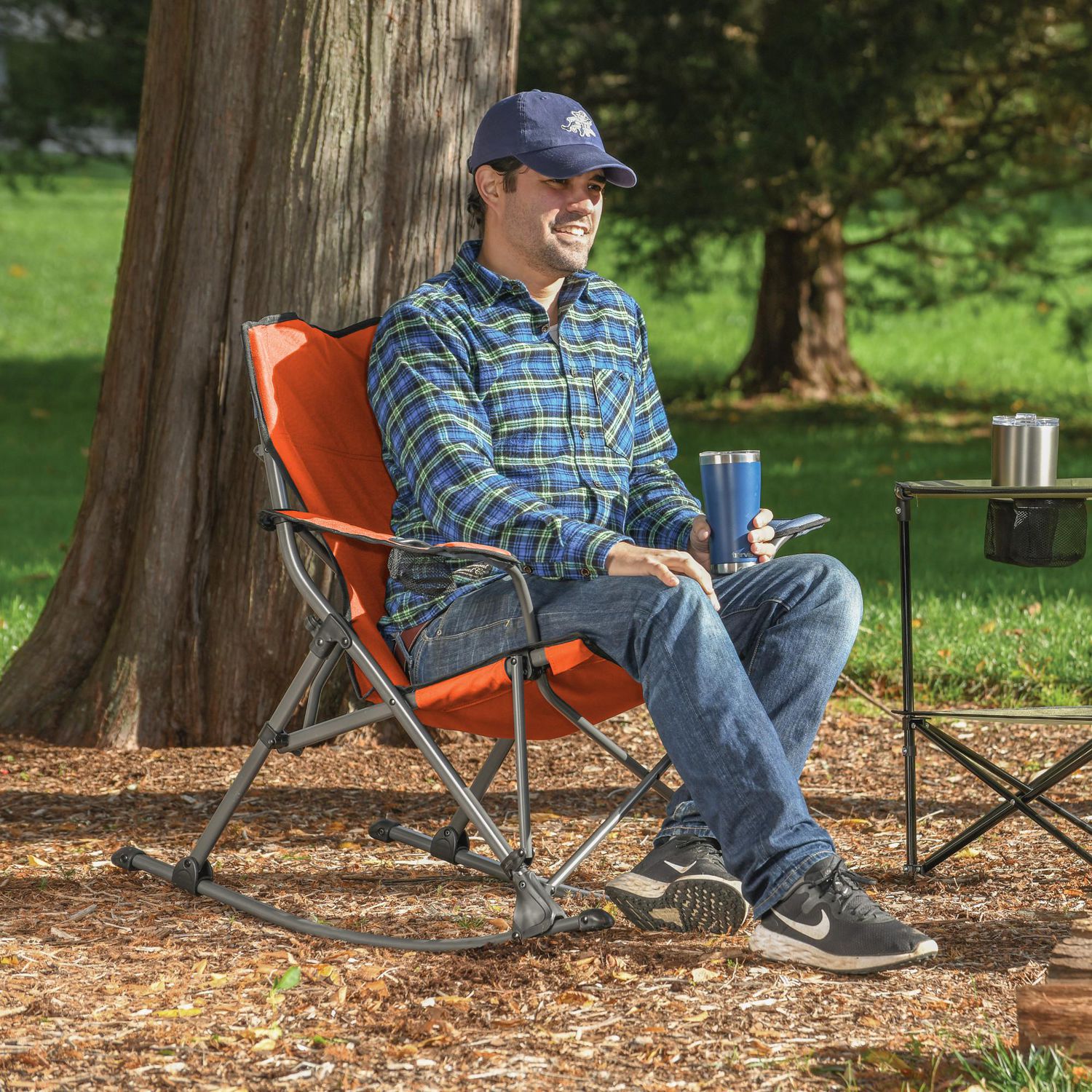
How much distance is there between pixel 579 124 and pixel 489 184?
22 cm

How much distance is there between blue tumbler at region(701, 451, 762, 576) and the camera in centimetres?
280

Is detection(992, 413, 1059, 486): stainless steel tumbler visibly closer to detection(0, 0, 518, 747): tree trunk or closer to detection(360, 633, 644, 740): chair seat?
detection(360, 633, 644, 740): chair seat

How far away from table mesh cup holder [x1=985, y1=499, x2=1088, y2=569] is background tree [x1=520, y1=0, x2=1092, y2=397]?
659 centimetres

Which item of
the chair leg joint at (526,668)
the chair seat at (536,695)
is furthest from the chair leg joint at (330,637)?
the chair leg joint at (526,668)

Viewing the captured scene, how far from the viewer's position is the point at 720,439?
11125 mm

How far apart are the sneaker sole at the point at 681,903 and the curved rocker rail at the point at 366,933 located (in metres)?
0.07

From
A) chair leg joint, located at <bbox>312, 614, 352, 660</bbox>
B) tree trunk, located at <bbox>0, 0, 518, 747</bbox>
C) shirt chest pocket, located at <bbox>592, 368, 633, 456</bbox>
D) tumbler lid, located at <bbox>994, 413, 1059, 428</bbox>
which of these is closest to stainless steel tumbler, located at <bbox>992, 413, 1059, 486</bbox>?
tumbler lid, located at <bbox>994, 413, 1059, 428</bbox>

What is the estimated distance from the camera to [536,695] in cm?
Answer: 303

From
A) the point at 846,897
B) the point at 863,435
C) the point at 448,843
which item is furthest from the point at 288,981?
the point at 863,435

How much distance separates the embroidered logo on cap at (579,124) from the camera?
319cm

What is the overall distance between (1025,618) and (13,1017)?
4.09 meters

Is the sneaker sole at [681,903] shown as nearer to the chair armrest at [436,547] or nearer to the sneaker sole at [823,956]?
the sneaker sole at [823,956]

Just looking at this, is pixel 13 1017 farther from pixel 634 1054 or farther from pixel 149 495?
pixel 149 495

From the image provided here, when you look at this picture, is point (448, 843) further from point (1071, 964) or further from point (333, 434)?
point (1071, 964)
